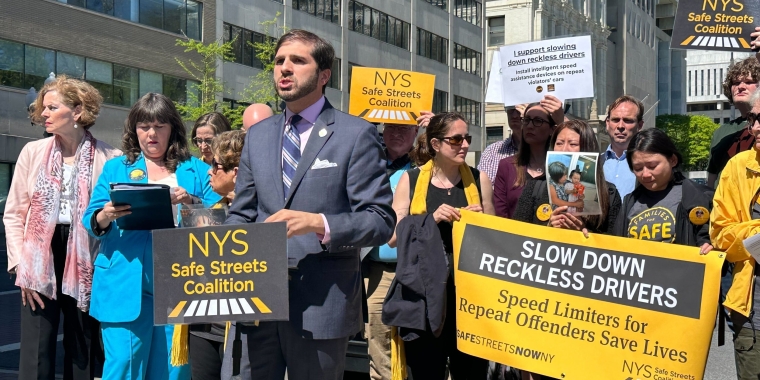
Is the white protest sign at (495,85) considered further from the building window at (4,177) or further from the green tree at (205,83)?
the building window at (4,177)

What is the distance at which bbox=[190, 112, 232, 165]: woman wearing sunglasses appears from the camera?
7.14 meters

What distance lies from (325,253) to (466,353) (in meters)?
2.11

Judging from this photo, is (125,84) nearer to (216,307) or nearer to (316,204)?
(316,204)

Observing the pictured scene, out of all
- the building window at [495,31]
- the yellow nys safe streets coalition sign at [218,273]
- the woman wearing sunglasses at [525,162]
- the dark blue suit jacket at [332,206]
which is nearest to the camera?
the yellow nys safe streets coalition sign at [218,273]

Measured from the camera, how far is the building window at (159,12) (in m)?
32.8

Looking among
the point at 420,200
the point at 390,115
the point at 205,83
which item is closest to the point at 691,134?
the point at 205,83

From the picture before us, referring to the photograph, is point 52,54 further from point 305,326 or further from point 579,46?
point 305,326

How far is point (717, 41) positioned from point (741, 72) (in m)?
0.88

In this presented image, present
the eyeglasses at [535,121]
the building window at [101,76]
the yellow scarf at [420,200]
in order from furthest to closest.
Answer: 1. the building window at [101,76]
2. the eyeglasses at [535,121]
3. the yellow scarf at [420,200]

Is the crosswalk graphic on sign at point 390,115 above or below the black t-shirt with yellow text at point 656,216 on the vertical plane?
above

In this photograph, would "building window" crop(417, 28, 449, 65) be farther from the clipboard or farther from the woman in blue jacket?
the clipboard

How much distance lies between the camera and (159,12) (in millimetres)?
35156

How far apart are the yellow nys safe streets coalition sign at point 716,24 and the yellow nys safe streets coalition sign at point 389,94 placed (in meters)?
2.43

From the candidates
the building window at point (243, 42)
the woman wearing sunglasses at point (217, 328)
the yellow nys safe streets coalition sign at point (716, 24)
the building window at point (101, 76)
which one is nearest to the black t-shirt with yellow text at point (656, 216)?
the yellow nys safe streets coalition sign at point (716, 24)
